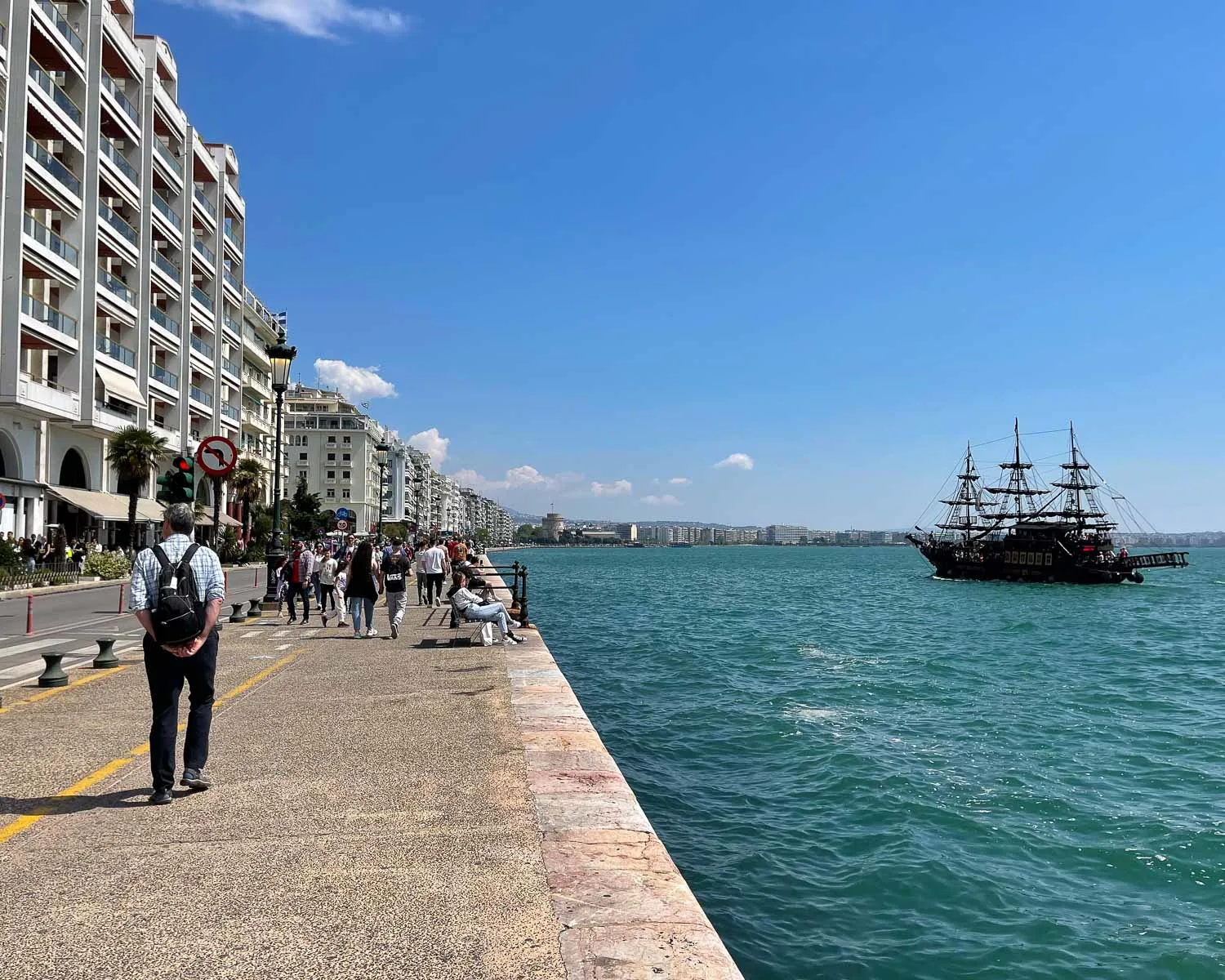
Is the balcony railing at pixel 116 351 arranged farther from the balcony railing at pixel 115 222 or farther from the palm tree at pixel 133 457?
the balcony railing at pixel 115 222

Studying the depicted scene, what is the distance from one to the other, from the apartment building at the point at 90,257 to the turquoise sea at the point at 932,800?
24485 millimetres

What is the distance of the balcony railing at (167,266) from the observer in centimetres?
4747

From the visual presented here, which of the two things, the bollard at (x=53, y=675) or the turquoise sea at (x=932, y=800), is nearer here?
the turquoise sea at (x=932, y=800)

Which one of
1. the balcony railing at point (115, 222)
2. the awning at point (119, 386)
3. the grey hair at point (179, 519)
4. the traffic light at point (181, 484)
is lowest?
the grey hair at point (179, 519)

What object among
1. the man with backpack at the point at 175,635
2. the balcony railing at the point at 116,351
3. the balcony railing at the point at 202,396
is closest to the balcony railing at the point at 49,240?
the balcony railing at the point at 116,351

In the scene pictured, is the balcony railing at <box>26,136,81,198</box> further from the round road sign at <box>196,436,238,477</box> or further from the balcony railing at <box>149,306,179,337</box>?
the round road sign at <box>196,436,238,477</box>

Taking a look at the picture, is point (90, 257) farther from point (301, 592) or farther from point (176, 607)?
point (176, 607)

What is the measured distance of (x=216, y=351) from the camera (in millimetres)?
56219

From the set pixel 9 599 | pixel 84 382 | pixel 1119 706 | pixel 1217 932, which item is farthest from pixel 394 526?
pixel 1217 932

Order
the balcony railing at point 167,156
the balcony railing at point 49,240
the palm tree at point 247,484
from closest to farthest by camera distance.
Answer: the balcony railing at point 49,240 → the balcony railing at point 167,156 → the palm tree at point 247,484

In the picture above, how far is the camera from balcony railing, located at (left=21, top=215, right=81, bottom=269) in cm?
3350

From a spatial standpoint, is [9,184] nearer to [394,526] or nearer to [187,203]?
[187,203]

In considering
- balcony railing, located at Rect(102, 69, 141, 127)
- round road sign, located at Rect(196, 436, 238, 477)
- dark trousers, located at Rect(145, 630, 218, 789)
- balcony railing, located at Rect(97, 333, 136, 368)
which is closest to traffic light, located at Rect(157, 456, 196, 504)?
round road sign, located at Rect(196, 436, 238, 477)

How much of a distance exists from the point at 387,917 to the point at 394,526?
118887 mm
